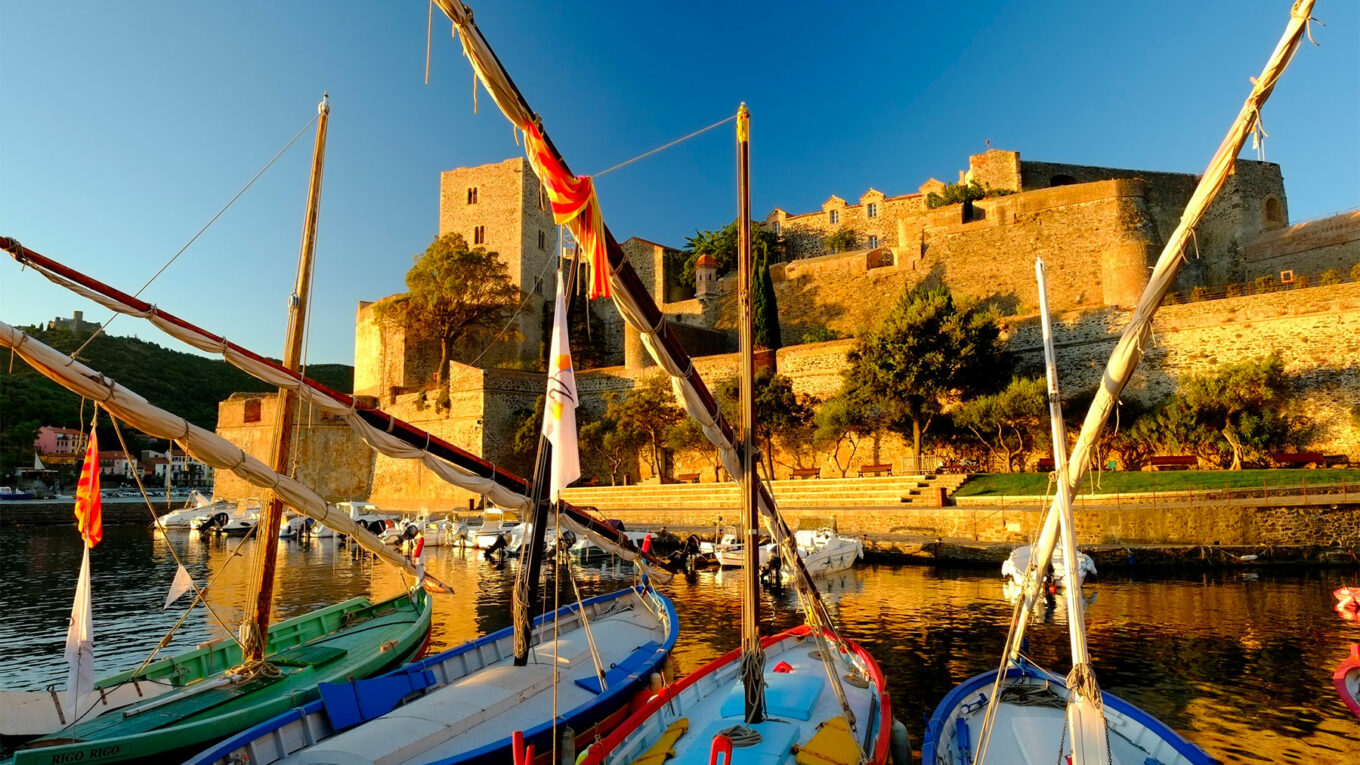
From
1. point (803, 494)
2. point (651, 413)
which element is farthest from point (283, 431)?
point (651, 413)

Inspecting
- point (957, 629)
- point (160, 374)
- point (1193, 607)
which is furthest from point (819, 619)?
point (160, 374)

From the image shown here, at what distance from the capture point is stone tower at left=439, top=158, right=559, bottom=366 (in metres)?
55.4

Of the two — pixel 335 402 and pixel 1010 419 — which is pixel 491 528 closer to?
pixel 1010 419

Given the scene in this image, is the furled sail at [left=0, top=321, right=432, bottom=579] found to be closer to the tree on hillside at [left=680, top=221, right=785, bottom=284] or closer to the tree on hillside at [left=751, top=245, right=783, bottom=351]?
the tree on hillside at [left=751, top=245, right=783, bottom=351]

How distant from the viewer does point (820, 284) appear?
4844 cm

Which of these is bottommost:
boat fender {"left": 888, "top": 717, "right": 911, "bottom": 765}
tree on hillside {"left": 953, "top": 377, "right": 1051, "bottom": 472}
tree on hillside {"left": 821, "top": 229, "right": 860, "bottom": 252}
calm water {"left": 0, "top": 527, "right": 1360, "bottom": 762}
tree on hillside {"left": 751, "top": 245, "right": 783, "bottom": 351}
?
calm water {"left": 0, "top": 527, "right": 1360, "bottom": 762}

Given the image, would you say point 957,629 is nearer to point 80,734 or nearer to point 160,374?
point 80,734

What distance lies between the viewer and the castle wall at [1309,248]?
35.7 m

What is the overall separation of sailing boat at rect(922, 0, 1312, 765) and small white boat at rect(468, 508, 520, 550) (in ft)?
65.3

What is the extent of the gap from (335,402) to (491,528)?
23.1 m

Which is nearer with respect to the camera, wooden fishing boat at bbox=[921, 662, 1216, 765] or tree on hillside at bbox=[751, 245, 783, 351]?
wooden fishing boat at bbox=[921, 662, 1216, 765]

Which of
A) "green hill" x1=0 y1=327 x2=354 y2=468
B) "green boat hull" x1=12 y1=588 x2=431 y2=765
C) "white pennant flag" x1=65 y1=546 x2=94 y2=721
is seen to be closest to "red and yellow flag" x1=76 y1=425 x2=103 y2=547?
"white pennant flag" x1=65 y1=546 x2=94 y2=721

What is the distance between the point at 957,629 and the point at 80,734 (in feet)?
43.3

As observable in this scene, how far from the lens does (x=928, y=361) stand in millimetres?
32156
